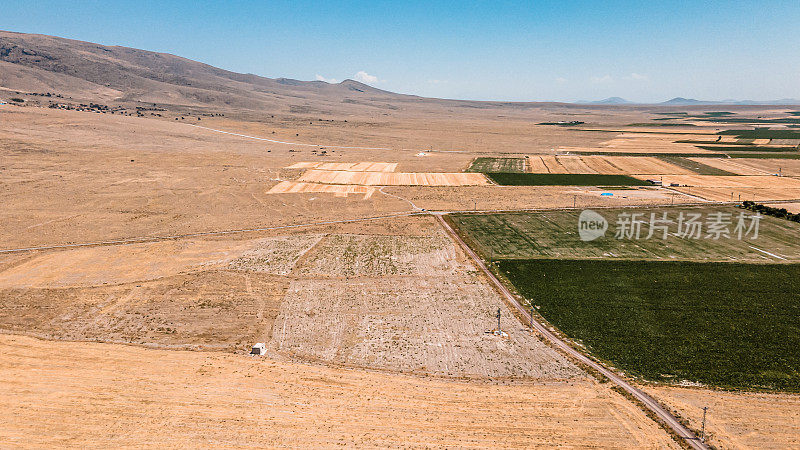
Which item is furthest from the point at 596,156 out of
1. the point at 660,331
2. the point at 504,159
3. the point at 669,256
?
the point at 660,331

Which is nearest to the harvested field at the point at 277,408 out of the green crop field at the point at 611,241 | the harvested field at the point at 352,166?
the green crop field at the point at 611,241

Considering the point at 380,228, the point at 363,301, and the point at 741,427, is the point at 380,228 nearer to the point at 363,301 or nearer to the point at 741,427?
the point at 363,301

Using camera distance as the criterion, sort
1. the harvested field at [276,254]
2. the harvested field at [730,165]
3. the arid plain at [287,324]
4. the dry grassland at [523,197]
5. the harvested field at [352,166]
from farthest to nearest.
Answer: the harvested field at [352,166], the harvested field at [730,165], the dry grassland at [523,197], the harvested field at [276,254], the arid plain at [287,324]

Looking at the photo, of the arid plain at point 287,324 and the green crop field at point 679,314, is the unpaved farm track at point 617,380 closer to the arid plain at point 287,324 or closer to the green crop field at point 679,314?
the arid plain at point 287,324

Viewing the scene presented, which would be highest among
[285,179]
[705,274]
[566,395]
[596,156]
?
[596,156]

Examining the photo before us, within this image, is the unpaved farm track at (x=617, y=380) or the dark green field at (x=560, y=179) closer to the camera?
the unpaved farm track at (x=617, y=380)

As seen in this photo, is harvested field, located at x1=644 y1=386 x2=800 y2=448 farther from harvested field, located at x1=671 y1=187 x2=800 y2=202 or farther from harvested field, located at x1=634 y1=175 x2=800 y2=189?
harvested field, located at x1=634 y1=175 x2=800 y2=189
